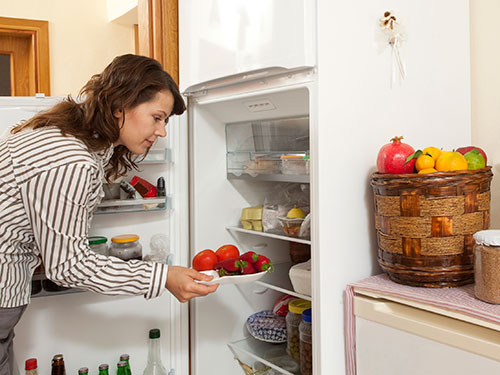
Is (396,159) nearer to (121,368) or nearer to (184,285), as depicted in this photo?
(184,285)

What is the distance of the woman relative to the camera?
3.46 feet

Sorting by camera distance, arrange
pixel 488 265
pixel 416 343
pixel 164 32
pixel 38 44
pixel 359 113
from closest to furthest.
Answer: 1. pixel 488 265
2. pixel 416 343
3. pixel 359 113
4. pixel 164 32
5. pixel 38 44

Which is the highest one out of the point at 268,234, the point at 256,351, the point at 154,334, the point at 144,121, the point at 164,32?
the point at 164,32

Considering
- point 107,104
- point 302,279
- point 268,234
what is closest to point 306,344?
point 302,279

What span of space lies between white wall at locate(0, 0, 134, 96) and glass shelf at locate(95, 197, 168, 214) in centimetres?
184

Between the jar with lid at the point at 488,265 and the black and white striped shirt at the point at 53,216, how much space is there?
28.6 inches

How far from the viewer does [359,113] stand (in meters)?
1.32

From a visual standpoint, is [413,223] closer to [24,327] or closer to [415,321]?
[415,321]

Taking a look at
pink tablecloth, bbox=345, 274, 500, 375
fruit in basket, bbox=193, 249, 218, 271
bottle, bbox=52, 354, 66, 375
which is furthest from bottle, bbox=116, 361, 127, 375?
pink tablecloth, bbox=345, 274, 500, 375

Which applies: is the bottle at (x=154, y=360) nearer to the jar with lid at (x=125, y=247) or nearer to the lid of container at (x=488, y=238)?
the jar with lid at (x=125, y=247)

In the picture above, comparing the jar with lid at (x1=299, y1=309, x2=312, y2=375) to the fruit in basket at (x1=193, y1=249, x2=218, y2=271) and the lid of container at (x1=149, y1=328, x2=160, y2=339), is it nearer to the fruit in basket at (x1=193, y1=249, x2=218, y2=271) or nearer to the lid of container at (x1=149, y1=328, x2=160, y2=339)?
the fruit in basket at (x1=193, y1=249, x2=218, y2=271)

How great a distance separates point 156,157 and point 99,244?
33 cm

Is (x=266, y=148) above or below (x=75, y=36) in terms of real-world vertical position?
below

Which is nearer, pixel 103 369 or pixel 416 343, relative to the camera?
pixel 416 343
